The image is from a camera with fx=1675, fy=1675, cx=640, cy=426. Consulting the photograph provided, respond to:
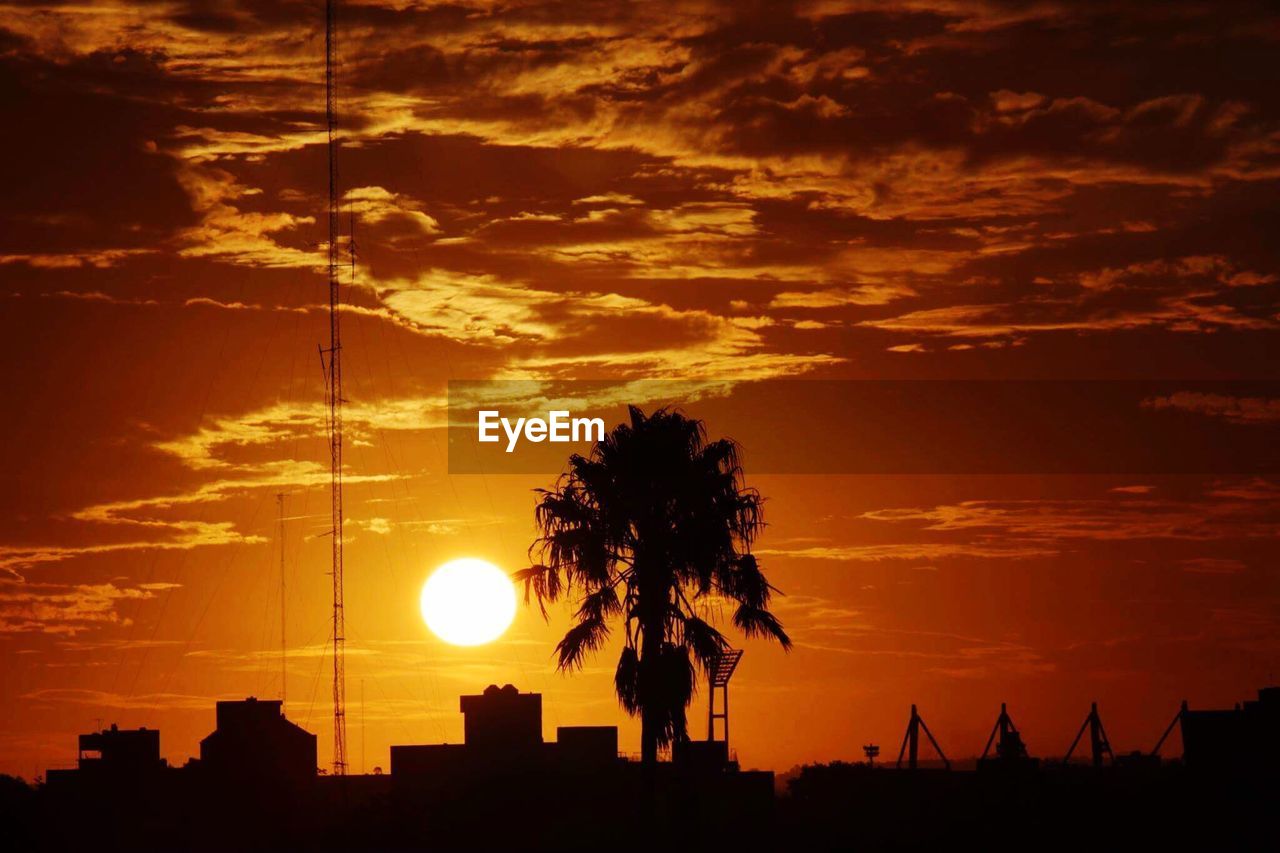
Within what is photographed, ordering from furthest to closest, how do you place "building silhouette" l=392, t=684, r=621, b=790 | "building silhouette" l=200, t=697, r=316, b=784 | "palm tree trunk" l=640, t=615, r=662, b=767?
"building silhouette" l=200, t=697, r=316, b=784, "building silhouette" l=392, t=684, r=621, b=790, "palm tree trunk" l=640, t=615, r=662, b=767

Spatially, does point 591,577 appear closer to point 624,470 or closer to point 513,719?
point 624,470

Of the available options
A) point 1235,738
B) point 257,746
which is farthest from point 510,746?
point 1235,738

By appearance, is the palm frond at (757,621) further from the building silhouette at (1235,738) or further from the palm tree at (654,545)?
the building silhouette at (1235,738)

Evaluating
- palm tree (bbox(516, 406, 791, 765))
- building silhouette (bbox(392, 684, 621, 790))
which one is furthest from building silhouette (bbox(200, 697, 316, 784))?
palm tree (bbox(516, 406, 791, 765))

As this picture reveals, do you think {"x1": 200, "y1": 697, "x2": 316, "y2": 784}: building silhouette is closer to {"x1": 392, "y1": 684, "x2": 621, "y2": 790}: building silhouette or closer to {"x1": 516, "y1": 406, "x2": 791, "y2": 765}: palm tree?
{"x1": 392, "y1": 684, "x2": 621, "y2": 790}: building silhouette

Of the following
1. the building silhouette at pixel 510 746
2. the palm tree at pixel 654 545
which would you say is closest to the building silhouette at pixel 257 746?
the building silhouette at pixel 510 746

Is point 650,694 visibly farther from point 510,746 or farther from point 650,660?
point 510,746

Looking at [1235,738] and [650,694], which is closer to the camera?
[650,694]

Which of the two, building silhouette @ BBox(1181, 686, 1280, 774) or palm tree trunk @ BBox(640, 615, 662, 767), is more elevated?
palm tree trunk @ BBox(640, 615, 662, 767)

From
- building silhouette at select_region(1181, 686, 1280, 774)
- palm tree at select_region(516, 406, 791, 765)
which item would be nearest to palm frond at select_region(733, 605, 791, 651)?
palm tree at select_region(516, 406, 791, 765)

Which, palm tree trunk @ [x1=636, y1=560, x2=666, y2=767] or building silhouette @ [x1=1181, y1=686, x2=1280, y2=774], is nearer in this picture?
palm tree trunk @ [x1=636, y1=560, x2=666, y2=767]

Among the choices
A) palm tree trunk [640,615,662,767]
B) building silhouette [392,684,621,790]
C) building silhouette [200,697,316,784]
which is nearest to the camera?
palm tree trunk [640,615,662,767]
